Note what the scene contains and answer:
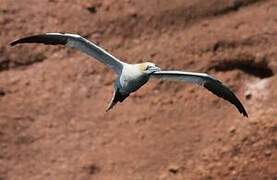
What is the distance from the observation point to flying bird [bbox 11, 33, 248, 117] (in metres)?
13.8

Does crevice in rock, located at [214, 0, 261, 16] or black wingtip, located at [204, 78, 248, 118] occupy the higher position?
crevice in rock, located at [214, 0, 261, 16]

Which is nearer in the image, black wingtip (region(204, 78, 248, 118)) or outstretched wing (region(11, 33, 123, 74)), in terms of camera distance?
outstretched wing (region(11, 33, 123, 74))

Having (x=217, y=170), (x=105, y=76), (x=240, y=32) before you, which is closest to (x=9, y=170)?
(x=105, y=76)

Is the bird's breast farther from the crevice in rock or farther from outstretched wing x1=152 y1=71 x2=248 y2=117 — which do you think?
the crevice in rock

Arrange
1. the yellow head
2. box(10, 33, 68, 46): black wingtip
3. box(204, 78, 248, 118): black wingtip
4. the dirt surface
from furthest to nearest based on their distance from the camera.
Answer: the dirt surface → box(204, 78, 248, 118): black wingtip → box(10, 33, 68, 46): black wingtip → the yellow head

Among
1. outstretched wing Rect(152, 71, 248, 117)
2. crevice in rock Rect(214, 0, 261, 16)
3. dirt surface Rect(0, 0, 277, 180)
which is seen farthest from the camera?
crevice in rock Rect(214, 0, 261, 16)

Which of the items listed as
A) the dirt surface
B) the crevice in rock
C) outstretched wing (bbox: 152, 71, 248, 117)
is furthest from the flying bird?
the crevice in rock

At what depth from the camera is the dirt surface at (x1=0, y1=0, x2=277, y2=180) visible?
21047mm

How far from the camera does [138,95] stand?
2228 centimetres

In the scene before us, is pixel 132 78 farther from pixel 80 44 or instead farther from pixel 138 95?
pixel 138 95

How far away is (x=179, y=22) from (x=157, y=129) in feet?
9.12

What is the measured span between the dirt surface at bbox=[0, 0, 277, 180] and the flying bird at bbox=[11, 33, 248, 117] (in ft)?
21.1

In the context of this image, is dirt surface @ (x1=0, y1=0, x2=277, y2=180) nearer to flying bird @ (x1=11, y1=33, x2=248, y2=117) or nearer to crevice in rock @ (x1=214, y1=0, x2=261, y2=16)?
crevice in rock @ (x1=214, y1=0, x2=261, y2=16)

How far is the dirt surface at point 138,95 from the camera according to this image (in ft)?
69.1
